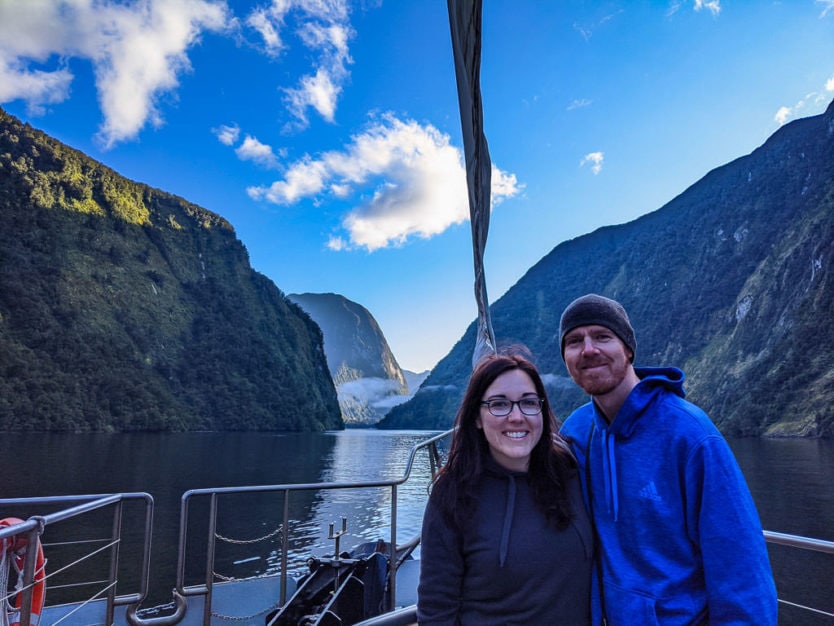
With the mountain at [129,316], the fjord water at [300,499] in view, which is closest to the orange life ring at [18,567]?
the fjord water at [300,499]

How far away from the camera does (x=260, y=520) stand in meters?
16.0

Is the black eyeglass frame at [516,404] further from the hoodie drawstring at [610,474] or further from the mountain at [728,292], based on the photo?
the mountain at [728,292]

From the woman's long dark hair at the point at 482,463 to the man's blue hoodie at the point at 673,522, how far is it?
11 centimetres

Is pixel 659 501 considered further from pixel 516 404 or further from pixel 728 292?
pixel 728 292

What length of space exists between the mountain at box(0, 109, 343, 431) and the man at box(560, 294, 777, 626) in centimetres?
7214

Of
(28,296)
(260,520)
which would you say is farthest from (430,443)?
(28,296)

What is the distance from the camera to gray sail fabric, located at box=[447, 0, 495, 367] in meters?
1.59

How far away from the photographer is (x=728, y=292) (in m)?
99.8

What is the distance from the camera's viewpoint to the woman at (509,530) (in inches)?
48.1

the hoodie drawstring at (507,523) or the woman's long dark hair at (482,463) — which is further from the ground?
the woman's long dark hair at (482,463)

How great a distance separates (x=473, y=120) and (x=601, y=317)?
0.95 m

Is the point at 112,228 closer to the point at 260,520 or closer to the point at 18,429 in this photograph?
the point at 18,429

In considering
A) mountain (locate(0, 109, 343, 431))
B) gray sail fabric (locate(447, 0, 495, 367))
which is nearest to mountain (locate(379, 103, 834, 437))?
gray sail fabric (locate(447, 0, 495, 367))

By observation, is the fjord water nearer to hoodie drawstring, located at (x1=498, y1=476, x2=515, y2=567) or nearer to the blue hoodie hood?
hoodie drawstring, located at (x1=498, y1=476, x2=515, y2=567)
